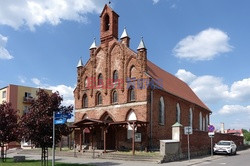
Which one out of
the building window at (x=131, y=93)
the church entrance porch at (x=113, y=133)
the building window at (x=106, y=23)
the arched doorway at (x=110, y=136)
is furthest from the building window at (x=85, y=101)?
the building window at (x=106, y=23)

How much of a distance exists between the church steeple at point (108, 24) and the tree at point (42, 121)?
1730cm

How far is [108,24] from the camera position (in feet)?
126

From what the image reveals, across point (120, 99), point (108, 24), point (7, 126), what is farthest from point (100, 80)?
point (7, 126)

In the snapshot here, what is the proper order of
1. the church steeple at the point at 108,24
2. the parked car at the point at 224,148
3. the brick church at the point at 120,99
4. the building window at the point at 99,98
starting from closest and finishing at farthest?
1. the brick church at the point at 120,99
2. the parked car at the point at 224,148
3. the church steeple at the point at 108,24
4. the building window at the point at 99,98

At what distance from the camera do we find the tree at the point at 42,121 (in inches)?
800

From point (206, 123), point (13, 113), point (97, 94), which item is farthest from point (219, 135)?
point (13, 113)

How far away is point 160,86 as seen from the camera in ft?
115

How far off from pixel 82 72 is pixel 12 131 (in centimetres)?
1449

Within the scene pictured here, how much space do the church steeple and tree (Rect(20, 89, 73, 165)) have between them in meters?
17.3

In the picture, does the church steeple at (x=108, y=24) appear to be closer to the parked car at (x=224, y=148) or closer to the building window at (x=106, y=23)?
the building window at (x=106, y=23)

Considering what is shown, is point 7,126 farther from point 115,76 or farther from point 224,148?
point 224,148

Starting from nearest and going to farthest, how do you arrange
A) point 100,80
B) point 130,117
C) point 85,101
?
point 130,117
point 100,80
point 85,101

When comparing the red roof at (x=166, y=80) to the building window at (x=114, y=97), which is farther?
the red roof at (x=166, y=80)

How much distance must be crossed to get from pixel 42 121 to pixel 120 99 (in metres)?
15.2
